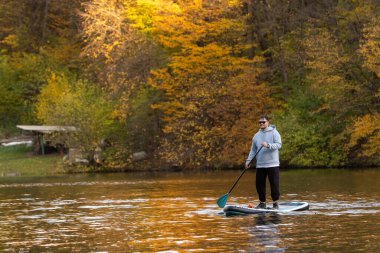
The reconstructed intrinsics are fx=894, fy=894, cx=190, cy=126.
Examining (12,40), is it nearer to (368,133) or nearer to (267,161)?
(368,133)

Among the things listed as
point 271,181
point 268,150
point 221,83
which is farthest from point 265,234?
point 221,83

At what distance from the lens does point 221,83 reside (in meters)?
54.7

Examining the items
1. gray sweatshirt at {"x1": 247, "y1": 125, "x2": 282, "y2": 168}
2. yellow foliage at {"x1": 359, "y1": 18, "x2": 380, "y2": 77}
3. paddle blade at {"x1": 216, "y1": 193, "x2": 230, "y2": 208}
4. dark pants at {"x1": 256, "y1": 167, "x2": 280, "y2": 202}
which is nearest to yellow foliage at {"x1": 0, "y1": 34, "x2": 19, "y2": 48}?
yellow foliage at {"x1": 359, "y1": 18, "x2": 380, "y2": 77}

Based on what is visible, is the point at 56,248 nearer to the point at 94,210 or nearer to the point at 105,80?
the point at 94,210

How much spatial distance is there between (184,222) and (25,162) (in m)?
43.8

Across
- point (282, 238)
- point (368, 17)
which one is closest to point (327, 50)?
point (368, 17)

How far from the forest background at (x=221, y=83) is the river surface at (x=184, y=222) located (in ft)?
53.8

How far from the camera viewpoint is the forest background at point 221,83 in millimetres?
49812

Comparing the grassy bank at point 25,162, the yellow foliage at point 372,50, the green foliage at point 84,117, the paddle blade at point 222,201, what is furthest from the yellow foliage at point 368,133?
the paddle blade at point 222,201

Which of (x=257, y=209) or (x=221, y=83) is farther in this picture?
(x=221, y=83)

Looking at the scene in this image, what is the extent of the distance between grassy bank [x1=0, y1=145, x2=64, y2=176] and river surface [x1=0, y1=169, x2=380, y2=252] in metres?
24.5

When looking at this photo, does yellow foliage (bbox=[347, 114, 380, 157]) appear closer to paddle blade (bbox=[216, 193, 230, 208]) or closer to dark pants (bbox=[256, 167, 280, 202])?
dark pants (bbox=[256, 167, 280, 202])

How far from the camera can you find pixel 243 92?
177ft

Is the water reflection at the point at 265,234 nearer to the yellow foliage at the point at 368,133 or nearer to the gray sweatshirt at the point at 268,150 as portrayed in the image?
the gray sweatshirt at the point at 268,150
